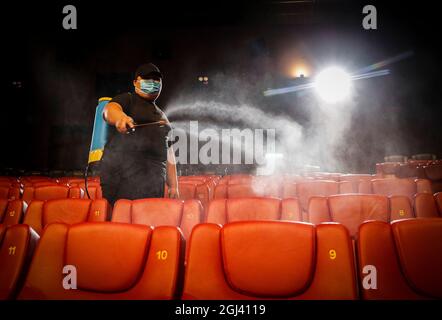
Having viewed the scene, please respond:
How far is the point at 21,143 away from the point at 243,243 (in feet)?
40.2

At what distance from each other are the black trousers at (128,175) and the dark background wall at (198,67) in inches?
352

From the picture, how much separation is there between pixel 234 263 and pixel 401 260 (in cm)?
66

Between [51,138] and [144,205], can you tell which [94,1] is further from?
[144,205]

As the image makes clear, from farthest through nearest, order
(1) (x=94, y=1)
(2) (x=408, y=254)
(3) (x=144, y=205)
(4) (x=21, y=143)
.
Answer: (4) (x=21, y=143) → (1) (x=94, y=1) → (3) (x=144, y=205) → (2) (x=408, y=254)

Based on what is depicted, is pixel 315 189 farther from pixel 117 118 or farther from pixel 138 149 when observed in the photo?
pixel 117 118

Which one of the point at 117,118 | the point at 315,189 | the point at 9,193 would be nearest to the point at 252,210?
the point at 117,118

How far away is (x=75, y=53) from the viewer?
11.1 m

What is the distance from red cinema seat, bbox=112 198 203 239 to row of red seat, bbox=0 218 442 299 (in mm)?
776

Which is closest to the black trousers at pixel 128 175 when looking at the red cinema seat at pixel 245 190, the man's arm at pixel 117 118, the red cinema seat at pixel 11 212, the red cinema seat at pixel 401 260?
the man's arm at pixel 117 118

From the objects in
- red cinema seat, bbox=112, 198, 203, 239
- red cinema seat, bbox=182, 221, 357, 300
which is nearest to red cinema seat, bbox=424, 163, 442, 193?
red cinema seat, bbox=112, 198, 203, 239

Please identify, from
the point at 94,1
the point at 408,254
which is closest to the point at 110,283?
the point at 408,254

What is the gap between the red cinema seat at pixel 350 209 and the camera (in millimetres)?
2143

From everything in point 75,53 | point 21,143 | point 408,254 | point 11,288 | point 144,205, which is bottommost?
point 11,288

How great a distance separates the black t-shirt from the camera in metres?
2.36
